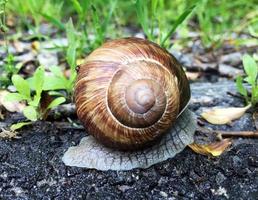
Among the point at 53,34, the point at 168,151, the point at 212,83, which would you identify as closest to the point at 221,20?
the point at 212,83

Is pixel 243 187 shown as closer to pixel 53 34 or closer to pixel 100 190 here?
pixel 100 190

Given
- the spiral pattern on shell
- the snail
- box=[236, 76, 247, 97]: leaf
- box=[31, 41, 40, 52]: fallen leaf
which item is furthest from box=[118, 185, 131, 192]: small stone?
box=[31, 41, 40, 52]: fallen leaf

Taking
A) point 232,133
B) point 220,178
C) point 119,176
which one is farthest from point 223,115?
point 119,176

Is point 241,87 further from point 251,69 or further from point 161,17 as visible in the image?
point 161,17

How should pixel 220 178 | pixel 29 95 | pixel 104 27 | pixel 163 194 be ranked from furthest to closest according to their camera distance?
pixel 104 27 → pixel 29 95 → pixel 220 178 → pixel 163 194

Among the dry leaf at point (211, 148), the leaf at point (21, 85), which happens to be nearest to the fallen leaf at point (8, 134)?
the leaf at point (21, 85)

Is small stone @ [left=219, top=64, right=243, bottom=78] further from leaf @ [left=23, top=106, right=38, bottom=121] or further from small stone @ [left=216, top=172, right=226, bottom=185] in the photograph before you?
leaf @ [left=23, top=106, right=38, bottom=121]
